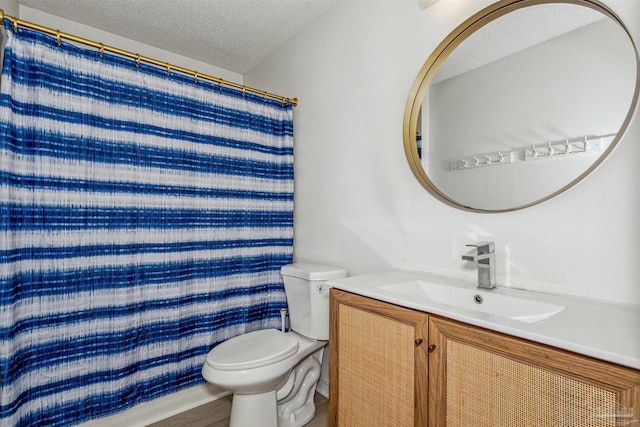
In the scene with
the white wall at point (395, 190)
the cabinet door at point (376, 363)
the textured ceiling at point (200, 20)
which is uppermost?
the textured ceiling at point (200, 20)

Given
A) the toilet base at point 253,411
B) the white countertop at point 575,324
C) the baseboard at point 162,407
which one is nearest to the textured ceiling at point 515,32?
the white countertop at point 575,324

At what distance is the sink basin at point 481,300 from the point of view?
3.44ft

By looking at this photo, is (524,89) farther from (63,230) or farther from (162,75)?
(63,230)

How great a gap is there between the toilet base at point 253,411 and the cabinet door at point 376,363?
15.7 inches

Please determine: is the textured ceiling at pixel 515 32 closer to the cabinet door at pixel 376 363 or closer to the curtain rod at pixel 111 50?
the cabinet door at pixel 376 363

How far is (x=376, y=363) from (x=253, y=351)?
2.38 ft

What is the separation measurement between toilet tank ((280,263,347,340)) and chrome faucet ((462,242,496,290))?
82 cm

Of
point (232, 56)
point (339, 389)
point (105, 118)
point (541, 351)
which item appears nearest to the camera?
point (541, 351)

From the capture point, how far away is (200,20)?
216 cm

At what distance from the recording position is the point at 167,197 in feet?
5.86

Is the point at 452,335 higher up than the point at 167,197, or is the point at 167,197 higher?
the point at 167,197

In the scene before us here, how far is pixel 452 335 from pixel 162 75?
1.90 m

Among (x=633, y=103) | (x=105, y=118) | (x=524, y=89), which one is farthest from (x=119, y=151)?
(x=633, y=103)

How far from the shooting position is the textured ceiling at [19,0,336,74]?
2020mm
